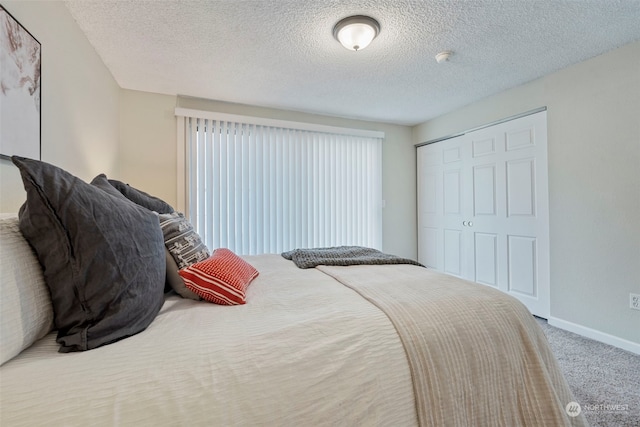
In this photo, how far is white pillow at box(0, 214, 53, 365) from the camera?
65 cm

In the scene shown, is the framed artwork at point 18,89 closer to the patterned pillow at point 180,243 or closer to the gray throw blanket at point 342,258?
the patterned pillow at point 180,243

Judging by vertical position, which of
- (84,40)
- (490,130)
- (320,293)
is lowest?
(320,293)

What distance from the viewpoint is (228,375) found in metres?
0.71

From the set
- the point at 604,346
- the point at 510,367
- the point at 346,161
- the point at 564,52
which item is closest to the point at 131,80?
the point at 346,161

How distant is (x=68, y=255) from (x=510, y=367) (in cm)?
150

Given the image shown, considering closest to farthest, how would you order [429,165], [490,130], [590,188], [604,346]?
[604,346] → [590,188] → [490,130] → [429,165]

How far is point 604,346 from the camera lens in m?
2.10

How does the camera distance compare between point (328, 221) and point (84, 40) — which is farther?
point (328, 221)

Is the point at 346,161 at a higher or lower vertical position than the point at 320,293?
higher

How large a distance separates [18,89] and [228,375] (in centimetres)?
158

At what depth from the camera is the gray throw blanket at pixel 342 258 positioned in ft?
5.95

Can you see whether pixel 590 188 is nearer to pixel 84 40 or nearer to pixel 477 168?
pixel 477 168

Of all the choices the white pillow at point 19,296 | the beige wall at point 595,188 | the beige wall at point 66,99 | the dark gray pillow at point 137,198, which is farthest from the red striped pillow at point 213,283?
the beige wall at point 595,188

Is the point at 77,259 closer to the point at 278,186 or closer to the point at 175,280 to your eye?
the point at 175,280
